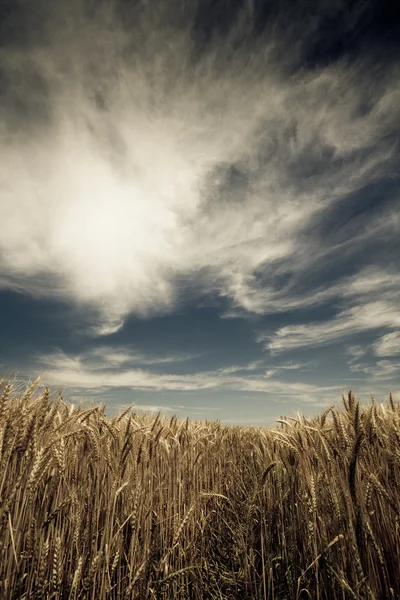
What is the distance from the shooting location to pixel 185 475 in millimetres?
3783

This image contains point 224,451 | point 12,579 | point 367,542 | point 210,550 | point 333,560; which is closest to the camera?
point 12,579

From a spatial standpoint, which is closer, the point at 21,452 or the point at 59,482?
the point at 21,452

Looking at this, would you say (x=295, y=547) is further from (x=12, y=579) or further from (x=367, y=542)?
(x=12, y=579)

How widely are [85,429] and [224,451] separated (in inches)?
139

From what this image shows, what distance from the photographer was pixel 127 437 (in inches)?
112

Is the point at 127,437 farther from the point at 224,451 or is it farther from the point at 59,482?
the point at 224,451

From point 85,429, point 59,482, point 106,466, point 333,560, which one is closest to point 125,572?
point 106,466

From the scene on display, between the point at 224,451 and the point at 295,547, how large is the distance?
3.14m

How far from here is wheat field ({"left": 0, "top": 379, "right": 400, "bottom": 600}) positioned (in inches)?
76.9

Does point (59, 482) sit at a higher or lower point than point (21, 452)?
lower

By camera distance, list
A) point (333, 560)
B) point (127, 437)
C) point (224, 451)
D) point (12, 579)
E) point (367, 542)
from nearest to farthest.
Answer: point (12, 579) → point (367, 542) → point (333, 560) → point (127, 437) → point (224, 451)

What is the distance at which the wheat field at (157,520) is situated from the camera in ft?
6.41

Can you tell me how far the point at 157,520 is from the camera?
3.09 metres

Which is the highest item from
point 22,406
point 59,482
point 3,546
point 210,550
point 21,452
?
point 22,406
